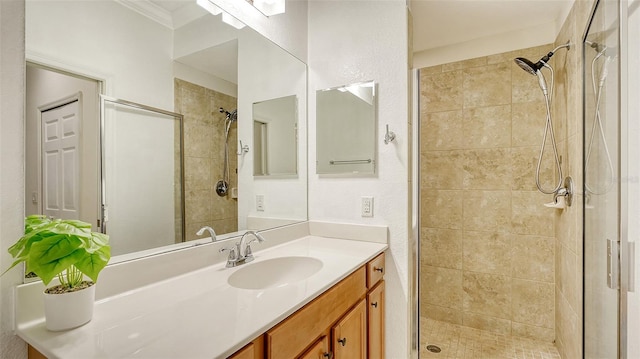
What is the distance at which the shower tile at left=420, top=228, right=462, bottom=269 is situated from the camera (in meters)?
2.50

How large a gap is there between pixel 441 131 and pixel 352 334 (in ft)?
6.26

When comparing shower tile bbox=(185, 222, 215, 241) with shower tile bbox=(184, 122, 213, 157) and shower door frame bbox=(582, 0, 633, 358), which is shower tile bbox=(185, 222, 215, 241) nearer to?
shower tile bbox=(184, 122, 213, 157)

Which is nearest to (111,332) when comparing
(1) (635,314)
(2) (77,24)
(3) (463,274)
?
(2) (77,24)

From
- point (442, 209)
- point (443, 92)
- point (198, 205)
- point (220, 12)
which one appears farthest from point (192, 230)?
point (443, 92)

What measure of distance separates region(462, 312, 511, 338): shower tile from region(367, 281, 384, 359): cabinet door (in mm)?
1243

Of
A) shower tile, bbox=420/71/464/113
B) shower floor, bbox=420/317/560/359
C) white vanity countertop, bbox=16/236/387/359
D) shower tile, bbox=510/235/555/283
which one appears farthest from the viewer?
shower tile, bbox=420/71/464/113

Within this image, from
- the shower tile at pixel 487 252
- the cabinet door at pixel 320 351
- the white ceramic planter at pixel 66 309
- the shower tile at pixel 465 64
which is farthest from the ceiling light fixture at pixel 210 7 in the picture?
the shower tile at pixel 487 252

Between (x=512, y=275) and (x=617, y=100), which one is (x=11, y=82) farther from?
(x=512, y=275)

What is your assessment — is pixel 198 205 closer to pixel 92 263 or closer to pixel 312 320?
pixel 92 263

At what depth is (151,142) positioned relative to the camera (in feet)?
3.69

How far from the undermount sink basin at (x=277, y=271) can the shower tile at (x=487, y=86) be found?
1934mm

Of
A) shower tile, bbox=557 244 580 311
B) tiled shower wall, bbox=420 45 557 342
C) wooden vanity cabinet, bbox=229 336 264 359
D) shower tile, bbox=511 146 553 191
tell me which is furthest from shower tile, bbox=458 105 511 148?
wooden vanity cabinet, bbox=229 336 264 359

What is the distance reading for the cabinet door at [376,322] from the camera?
146 cm

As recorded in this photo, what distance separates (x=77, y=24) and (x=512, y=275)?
116 inches
